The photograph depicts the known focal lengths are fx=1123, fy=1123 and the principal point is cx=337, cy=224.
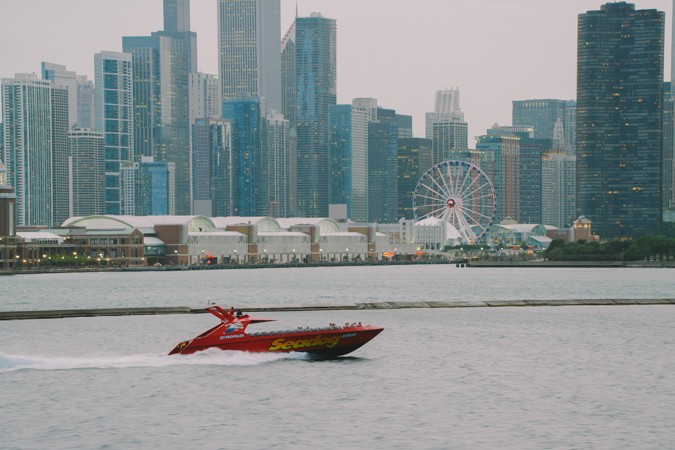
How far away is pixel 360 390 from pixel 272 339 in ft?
27.4

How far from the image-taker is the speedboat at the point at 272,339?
59.6m

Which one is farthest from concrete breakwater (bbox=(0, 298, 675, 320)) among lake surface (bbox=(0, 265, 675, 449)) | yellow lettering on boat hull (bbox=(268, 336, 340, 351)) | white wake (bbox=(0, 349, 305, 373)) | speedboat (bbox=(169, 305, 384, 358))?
yellow lettering on boat hull (bbox=(268, 336, 340, 351))

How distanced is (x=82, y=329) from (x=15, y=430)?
50686mm

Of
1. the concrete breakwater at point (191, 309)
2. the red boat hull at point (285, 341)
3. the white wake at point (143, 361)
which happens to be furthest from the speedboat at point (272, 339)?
the concrete breakwater at point (191, 309)

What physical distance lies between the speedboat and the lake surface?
654 mm

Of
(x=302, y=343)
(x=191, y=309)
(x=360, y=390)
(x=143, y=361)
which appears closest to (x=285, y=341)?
(x=302, y=343)

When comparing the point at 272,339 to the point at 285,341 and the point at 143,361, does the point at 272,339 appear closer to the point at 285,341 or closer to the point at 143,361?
the point at 285,341

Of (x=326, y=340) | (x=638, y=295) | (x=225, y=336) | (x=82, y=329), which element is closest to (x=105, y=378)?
(x=225, y=336)

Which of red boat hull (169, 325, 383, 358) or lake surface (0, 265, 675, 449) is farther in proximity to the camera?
red boat hull (169, 325, 383, 358)

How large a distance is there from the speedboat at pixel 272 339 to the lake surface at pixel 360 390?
65cm

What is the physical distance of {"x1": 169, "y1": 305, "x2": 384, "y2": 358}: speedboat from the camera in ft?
196

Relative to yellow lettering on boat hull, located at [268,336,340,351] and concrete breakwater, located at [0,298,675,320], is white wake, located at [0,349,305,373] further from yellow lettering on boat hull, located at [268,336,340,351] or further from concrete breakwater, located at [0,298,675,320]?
concrete breakwater, located at [0,298,675,320]

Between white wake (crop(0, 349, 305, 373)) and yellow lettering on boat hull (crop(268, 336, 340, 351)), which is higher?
yellow lettering on boat hull (crop(268, 336, 340, 351))

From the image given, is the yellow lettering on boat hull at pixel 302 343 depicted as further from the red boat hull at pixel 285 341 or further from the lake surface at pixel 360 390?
the lake surface at pixel 360 390
